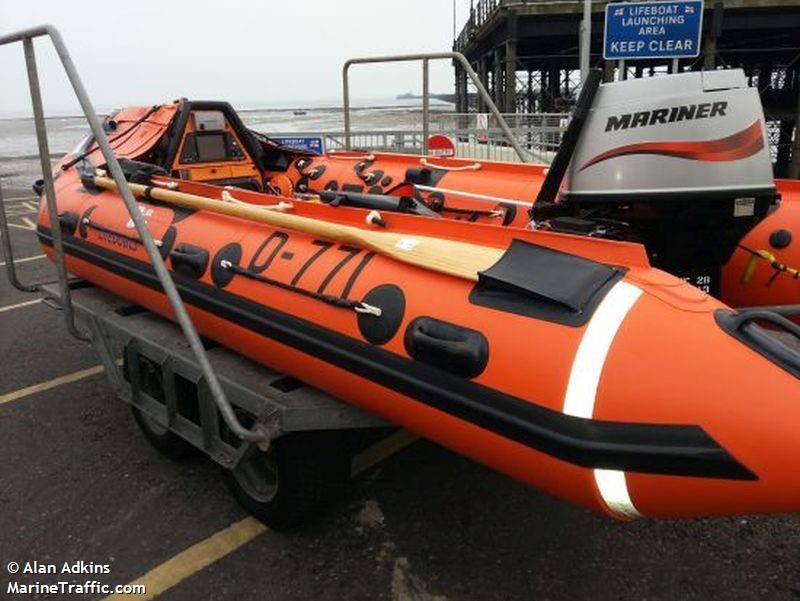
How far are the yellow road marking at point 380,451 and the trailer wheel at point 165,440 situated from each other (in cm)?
85

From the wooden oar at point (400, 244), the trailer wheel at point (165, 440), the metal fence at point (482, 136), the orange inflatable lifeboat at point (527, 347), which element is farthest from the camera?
the metal fence at point (482, 136)

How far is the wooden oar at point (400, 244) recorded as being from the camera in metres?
2.34

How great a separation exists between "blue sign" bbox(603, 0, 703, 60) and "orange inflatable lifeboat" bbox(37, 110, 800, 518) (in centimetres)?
640

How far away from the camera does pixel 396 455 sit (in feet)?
11.3

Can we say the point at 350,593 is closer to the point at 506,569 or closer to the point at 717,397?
the point at 506,569

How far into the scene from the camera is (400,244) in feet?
8.38

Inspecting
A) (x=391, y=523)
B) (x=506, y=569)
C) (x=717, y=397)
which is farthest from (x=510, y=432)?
(x=391, y=523)

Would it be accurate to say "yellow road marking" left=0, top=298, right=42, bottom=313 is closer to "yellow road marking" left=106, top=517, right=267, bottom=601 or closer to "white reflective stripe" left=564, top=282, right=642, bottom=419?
"yellow road marking" left=106, top=517, right=267, bottom=601

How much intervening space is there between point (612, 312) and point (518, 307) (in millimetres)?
285

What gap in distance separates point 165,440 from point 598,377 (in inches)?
91.5

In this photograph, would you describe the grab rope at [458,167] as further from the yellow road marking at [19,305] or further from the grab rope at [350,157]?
the yellow road marking at [19,305]

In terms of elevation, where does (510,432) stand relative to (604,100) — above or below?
below

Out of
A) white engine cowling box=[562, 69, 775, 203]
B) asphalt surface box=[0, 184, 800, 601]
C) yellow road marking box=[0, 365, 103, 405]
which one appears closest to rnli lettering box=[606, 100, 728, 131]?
white engine cowling box=[562, 69, 775, 203]

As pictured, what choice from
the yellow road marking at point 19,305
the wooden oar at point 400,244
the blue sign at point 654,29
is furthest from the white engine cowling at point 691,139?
the blue sign at point 654,29
